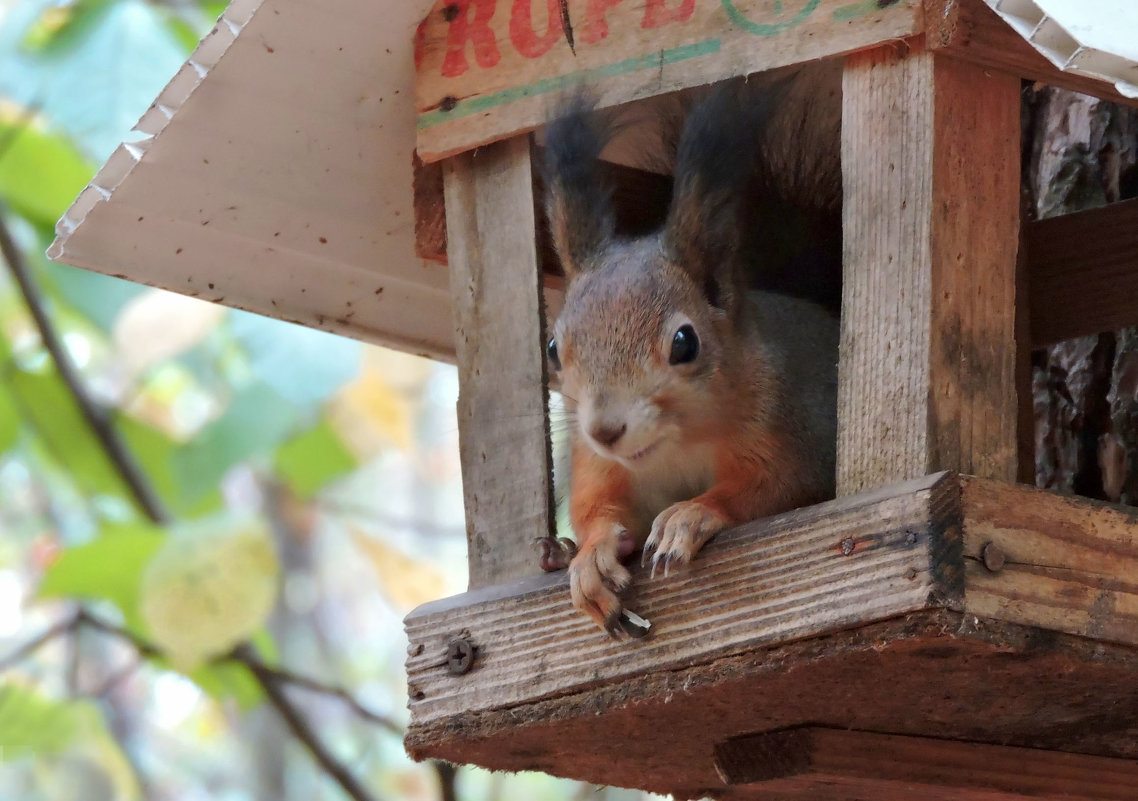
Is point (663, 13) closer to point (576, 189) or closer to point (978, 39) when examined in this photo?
point (576, 189)

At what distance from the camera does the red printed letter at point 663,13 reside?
5.65 feet

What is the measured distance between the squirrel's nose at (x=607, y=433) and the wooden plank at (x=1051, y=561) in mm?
403

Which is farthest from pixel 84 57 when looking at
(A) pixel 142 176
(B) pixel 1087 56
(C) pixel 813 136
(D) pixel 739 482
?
(B) pixel 1087 56

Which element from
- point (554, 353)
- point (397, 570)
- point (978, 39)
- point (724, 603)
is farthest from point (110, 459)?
point (397, 570)

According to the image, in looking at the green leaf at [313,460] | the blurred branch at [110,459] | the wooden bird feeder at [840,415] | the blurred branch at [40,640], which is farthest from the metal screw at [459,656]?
the green leaf at [313,460]

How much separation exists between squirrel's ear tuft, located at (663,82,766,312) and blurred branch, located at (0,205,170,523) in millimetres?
1402

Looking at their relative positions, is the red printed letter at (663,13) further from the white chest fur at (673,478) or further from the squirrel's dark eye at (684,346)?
the white chest fur at (673,478)

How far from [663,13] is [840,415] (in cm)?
56

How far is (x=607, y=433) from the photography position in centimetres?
157

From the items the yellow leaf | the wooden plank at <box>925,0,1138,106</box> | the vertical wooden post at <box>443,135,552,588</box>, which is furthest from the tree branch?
the yellow leaf

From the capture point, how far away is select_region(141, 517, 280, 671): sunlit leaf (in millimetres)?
2436

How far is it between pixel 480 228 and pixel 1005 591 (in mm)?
902

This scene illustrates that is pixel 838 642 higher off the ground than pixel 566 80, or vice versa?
pixel 566 80

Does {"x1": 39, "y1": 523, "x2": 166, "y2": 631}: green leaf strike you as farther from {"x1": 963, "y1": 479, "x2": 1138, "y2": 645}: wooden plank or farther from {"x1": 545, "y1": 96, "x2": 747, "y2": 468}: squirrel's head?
{"x1": 963, "y1": 479, "x2": 1138, "y2": 645}: wooden plank
